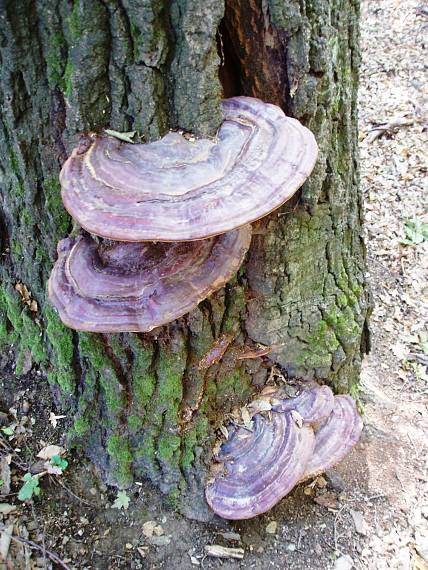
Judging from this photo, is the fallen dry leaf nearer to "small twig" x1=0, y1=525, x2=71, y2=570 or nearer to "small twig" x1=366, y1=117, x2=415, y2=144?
"small twig" x1=0, y1=525, x2=71, y2=570

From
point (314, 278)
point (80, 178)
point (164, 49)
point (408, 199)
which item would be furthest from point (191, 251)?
point (408, 199)

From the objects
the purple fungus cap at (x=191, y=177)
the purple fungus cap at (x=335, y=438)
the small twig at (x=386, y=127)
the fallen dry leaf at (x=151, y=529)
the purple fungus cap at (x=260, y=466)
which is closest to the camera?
the purple fungus cap at (x=191, y=177)

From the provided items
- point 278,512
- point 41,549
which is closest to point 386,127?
→ point 278,512

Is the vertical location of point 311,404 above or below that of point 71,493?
above

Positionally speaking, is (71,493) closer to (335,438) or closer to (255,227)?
(335,438)

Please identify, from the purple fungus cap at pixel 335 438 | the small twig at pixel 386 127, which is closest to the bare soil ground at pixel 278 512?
the purple fungus cap at pixel 335 438

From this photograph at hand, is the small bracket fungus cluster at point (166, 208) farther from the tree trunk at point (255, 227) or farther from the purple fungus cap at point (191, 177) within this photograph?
the tree trunk at point (255, 227)
